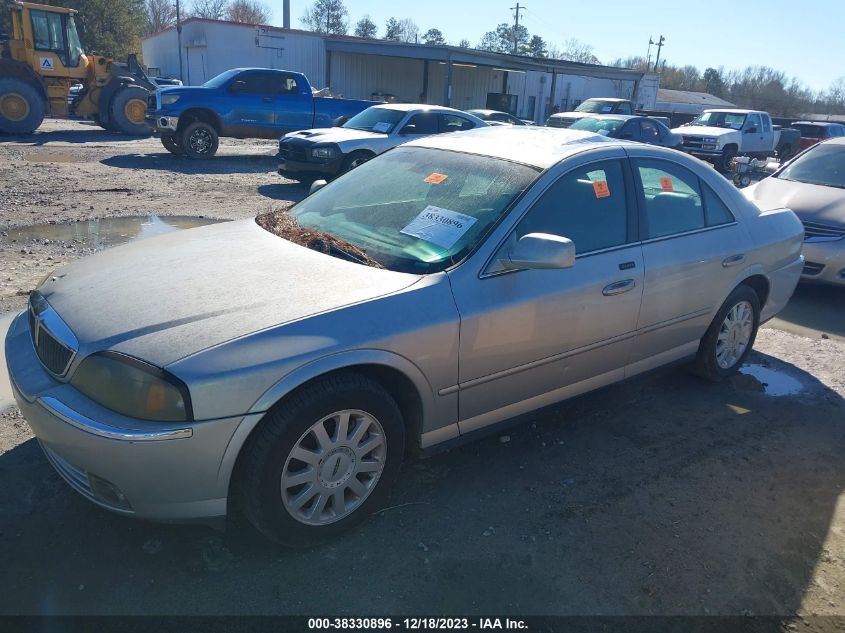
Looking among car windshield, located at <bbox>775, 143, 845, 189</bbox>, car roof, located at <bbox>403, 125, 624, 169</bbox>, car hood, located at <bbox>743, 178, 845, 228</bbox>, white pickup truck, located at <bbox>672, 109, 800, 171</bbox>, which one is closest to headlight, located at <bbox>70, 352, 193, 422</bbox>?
car roof, located at <bbox>403, 125, 624, 169</bbox>

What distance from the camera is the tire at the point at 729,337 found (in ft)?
14.4

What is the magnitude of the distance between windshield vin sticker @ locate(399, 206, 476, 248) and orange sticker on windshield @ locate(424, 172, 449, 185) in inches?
11.0

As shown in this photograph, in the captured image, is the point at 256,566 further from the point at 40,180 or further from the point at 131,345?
the point at 40,180

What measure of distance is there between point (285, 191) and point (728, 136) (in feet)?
45.3

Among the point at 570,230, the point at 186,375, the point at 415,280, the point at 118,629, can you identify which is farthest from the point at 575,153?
the point at 118,629

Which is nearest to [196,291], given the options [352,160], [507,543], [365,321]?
[365,321]

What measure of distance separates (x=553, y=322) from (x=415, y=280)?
798 mm

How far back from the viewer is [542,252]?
114 inches

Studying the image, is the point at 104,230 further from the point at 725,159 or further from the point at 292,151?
the point at 725,159

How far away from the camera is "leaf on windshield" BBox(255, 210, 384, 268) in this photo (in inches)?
122

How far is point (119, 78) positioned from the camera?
18.8m

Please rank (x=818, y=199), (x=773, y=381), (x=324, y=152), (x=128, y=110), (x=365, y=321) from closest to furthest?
(x=365, y=321) → (x=773, y=381) → (x=818, y=199) → (x=324, y=152) → (x=128, y=110)

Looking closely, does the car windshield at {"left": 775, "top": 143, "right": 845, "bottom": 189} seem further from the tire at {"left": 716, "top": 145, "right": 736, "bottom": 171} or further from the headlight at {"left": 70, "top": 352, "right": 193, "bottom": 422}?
the tire at {"left": 716, "top": 145, "right": 736, "bottom": 171}

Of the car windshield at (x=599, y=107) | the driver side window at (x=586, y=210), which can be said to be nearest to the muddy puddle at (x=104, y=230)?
the driver side window at (x=586, y=210)
